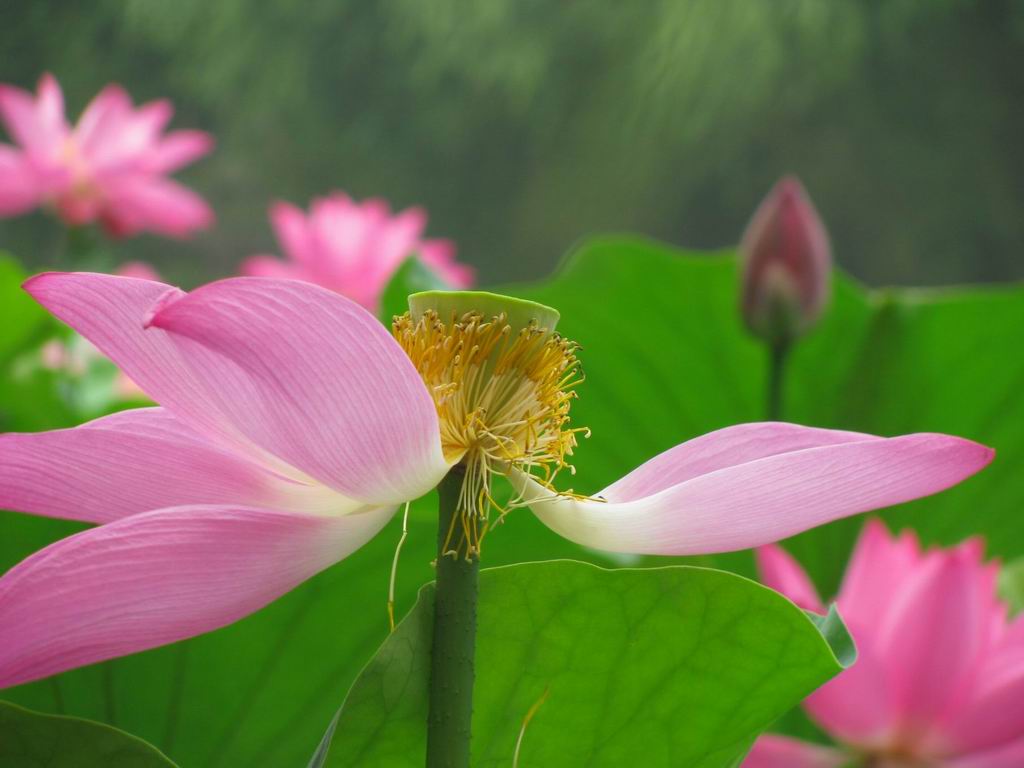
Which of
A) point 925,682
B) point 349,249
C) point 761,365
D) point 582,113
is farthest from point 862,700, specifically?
point 582,113

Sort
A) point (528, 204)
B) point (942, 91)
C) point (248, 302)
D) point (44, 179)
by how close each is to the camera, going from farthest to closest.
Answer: point (528, 204) < point (942, 91) < point (44, 179) < point (248, 302)

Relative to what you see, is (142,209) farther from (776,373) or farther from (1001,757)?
(1001,757)

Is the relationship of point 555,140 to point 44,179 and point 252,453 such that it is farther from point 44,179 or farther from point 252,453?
point 252,453

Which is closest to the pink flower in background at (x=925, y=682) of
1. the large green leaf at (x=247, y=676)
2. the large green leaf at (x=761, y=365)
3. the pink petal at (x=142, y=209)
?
the large green leaf at (x=247, y=676)

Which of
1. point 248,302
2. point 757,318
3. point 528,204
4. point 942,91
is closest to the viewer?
point 248,302

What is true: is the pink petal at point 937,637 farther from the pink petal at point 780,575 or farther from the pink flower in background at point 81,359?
the pink flower in background at point 81,359

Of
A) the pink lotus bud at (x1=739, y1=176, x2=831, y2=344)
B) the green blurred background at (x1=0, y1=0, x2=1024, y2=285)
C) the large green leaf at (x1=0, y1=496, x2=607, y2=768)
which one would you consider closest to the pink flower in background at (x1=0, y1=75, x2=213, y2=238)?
the pink lotus bud at (x1=739, y1=176, x2=831, y2=344)

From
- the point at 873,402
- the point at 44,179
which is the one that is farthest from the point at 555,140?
the point at 873,402
